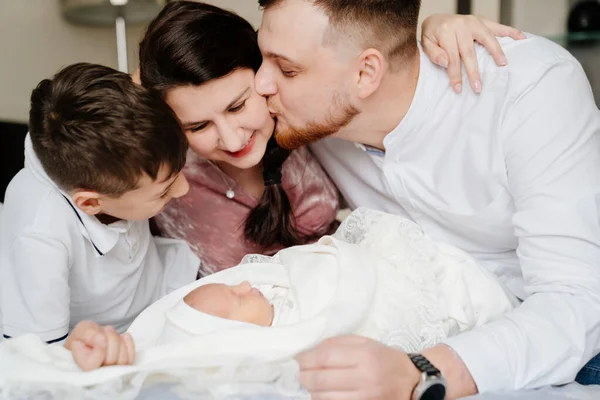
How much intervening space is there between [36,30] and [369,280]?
191 cm

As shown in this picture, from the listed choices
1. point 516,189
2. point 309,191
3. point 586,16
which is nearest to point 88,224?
point 309,191

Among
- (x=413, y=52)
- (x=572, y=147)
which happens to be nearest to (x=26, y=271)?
(x=413, y=52)

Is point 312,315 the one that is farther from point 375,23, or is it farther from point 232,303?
point 375,23

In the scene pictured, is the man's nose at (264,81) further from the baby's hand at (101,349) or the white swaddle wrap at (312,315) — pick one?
the baby's hand at (101,349)

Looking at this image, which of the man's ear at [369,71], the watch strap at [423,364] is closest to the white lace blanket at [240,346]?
the watch strap at [423,364]

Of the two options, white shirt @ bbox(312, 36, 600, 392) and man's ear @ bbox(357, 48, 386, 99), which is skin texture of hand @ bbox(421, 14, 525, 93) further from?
man's ear @ bbox(357, 48, 386, 99)

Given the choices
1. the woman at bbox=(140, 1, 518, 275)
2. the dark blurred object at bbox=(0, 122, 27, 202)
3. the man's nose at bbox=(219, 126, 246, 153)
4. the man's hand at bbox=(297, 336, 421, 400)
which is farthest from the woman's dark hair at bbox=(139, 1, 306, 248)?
the dark blurred object at bbox=(0, 122, 27, 202)

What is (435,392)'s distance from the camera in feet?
3.85

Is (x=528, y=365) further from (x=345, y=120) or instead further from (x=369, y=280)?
(x=345, y=120)

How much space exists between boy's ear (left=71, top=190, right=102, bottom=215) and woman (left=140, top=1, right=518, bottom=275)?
0.24 metres

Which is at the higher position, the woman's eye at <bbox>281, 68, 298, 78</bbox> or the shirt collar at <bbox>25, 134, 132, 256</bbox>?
the woman's eye at <bbox>281, 68, 298, 78</bbox>

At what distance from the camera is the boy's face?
146cm

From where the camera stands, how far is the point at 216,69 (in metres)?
1.49

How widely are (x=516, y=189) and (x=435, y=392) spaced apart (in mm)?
471
